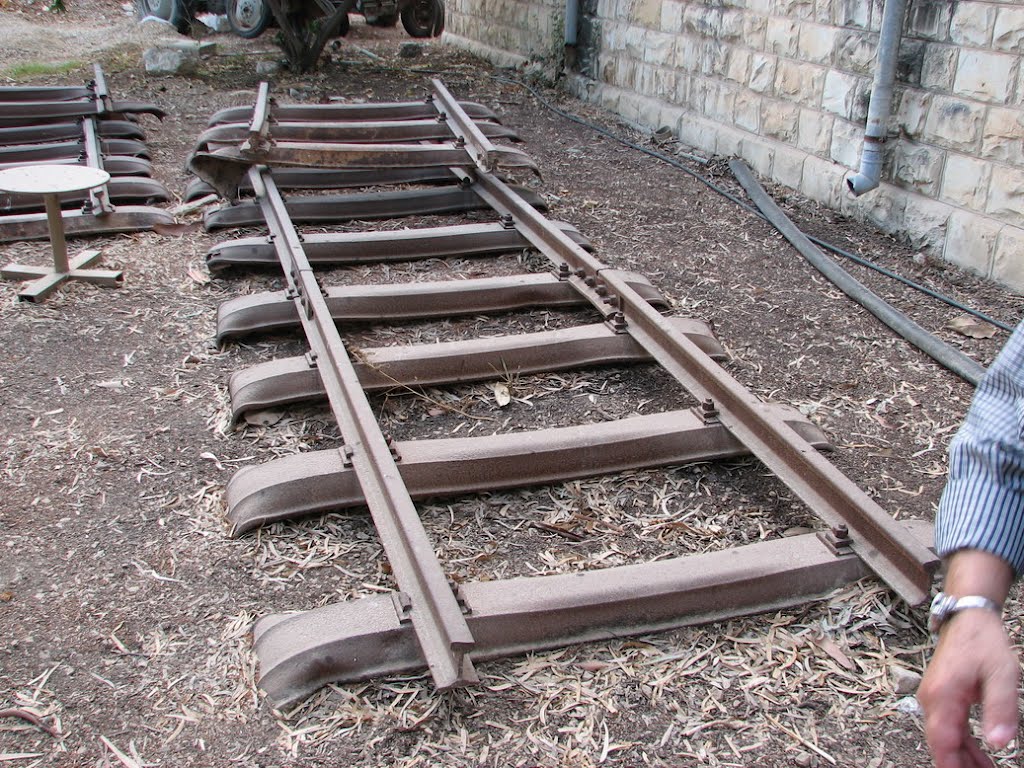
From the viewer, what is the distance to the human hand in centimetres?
121

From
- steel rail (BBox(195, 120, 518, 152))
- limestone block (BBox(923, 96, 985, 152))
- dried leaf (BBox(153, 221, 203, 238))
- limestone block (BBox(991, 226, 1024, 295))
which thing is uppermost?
limestone block (BBox(923, 96, 985, 152))

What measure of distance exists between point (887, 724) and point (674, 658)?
0.59 meters

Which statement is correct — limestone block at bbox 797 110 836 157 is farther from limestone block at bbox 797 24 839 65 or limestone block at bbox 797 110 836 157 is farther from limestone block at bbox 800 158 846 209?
limestone block at bbox 797 24 839 65

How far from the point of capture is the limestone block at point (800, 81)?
7207 millimetres

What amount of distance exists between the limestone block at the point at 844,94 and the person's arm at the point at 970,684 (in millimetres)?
6125

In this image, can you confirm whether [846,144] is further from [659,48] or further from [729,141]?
[659,48]

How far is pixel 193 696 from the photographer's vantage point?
2.61 m

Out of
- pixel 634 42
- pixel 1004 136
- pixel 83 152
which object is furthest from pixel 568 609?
pixel 634 42

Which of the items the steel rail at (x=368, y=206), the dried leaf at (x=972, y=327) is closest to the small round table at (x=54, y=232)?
the steel rail at (x=368, y=206)

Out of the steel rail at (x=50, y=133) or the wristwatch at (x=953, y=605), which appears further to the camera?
the steel rail at (x=50, y=133)

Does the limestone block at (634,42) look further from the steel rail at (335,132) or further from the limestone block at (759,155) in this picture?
the steel rail at (335,132)

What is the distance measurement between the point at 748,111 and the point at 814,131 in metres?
0.95

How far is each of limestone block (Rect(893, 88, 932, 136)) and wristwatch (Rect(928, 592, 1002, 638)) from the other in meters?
5.61

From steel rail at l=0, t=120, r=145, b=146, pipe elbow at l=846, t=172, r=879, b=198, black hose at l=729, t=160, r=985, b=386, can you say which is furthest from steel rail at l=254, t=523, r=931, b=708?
steel rail at l=0, t=120, r=145, b=146
